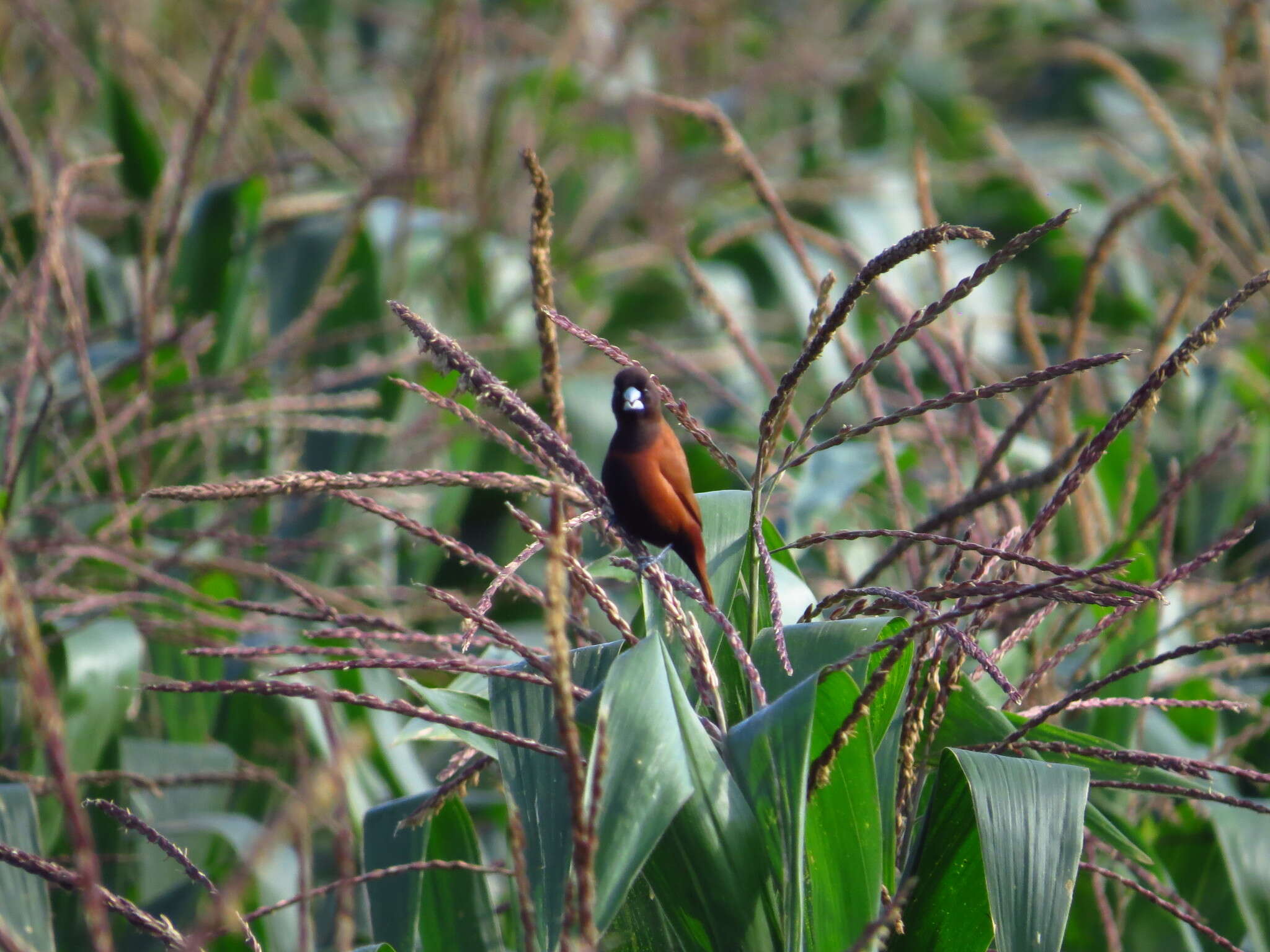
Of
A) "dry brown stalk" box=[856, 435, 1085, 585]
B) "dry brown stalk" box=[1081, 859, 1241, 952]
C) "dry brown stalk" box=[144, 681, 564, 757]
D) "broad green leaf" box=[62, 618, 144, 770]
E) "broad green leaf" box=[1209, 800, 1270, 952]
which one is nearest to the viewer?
"dry brown stalk" box=[856, 435, 1085, 585]

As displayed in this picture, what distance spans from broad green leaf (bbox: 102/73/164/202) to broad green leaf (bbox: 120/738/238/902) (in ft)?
4.83

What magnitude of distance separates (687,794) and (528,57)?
4.42 metres

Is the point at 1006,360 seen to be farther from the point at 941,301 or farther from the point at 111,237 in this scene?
the point at 941,301

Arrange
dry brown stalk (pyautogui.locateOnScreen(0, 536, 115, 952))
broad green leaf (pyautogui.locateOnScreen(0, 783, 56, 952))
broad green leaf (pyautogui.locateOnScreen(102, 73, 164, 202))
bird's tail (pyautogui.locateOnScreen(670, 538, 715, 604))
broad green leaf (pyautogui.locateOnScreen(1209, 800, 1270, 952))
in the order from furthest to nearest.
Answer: broad green leaf (pyautogui.locateOnScreen(102, 73, 164, 202)) < broad green leaf (pyautogui.locateOnScreen(1209, 800, 1270, 952)) < broad green leaf (pyautogui.locateOnScreen(0, 783, 56, 952)) < bird's tail (pyautogui.locateOnScreen(670, 538, 715, 604)) < dry brown stalk (pyautogui.locateOnScreen(0, 536, 115, 952))

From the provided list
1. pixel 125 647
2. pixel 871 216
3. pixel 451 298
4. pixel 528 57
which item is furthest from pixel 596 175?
pixel 125 647

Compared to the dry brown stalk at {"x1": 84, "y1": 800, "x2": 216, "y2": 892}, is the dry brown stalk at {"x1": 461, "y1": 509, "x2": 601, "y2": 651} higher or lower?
the dry brown stalk at {"x1": 461, "y1": 509, "x2": 601, "y2": 651}

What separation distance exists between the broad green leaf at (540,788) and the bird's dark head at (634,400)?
0.26 meters

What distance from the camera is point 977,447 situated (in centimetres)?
156

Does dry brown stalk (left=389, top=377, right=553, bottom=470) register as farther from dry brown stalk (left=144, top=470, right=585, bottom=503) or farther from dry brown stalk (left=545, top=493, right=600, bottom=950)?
dry brown stalk (left=545, top=493, right=600, bottom=950)

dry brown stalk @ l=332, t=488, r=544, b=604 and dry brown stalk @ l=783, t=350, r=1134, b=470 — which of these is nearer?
dry brown stalk @ l=783, t=350, r=1134, b=470

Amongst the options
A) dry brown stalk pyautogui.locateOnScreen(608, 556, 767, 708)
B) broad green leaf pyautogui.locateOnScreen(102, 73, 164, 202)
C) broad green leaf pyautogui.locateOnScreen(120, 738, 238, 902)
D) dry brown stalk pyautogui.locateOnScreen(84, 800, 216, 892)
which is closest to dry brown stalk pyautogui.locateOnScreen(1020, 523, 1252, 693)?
dry brown stalk pyautogui.locateOnScreen(608, 556, 767, 708)

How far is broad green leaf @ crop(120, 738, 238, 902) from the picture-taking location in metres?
1.75

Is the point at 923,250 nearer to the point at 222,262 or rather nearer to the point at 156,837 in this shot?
the point at 156,837

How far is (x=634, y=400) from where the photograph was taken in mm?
1137
